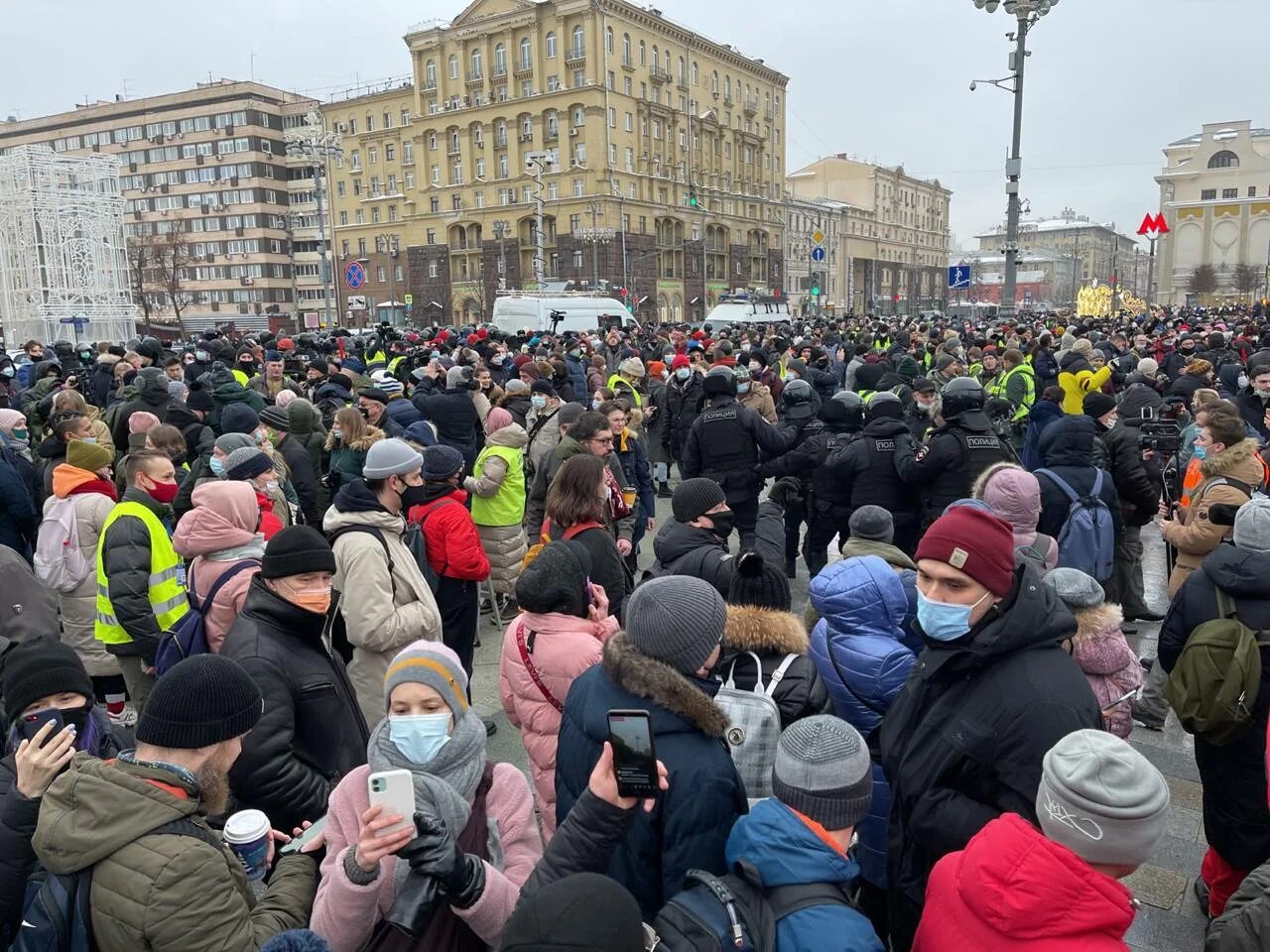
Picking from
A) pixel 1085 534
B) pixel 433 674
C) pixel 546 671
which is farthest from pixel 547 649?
pixel 1085 534

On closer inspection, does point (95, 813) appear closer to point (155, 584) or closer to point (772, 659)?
point (772, 659)

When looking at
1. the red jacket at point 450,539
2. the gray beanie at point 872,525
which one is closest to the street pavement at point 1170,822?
the red jacket at point 450,539

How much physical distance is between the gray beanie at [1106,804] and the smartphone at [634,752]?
0.83 meters

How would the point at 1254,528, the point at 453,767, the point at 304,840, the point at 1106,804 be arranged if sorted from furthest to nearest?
the point at 1254,528, the point at 304,840, the point at 453,767, the point at 1106,804

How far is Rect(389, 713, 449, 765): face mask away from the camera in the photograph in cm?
217

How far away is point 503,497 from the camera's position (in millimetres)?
6211

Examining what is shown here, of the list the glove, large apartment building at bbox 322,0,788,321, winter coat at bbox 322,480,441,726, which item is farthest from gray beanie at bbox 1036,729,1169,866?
large apartment building at bbox 322,0,788,321

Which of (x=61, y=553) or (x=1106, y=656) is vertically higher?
(x=61, y=553)

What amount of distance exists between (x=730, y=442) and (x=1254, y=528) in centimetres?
382

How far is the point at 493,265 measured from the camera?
62.4 meters

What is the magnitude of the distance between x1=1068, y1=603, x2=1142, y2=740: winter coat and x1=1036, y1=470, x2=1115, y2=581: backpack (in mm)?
2102

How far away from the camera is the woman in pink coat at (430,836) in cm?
177

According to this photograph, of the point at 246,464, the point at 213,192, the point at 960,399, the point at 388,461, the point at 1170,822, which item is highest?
the point at 213,192

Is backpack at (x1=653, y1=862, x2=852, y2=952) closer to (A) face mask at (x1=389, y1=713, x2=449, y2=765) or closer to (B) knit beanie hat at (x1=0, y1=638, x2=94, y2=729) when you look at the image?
(A) face mask at (x1=389, y1=713, x2=449, y2=765)
